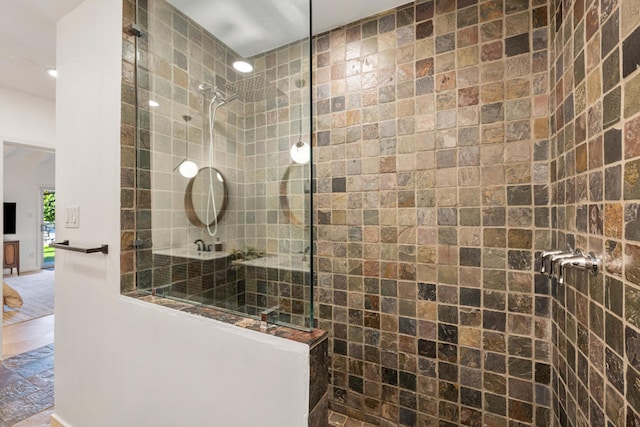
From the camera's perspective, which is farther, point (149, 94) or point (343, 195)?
point (343, 195)

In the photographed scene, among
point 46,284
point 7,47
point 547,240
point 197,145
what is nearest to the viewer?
point 547,240

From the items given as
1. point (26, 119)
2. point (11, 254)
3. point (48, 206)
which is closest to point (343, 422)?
point (26, 119)

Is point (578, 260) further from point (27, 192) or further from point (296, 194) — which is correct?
point (27, 192)

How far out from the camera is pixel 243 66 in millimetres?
1320

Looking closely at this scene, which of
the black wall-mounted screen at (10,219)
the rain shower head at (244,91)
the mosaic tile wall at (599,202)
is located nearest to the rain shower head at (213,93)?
the rain shower head at (244,91)

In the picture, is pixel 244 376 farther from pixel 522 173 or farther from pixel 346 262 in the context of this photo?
pixel 522 173

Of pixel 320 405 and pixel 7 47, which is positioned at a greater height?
pixel 7 47

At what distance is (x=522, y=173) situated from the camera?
130 cm

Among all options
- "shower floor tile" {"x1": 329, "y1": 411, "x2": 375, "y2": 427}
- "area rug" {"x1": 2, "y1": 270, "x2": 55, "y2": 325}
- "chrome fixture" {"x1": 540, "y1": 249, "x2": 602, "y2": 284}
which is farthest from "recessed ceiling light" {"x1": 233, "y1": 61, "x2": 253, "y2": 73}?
"area rug" {"x1": 2, "y1": 270, "x2": 55, "y2": 325}

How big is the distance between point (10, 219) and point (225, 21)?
291 inches

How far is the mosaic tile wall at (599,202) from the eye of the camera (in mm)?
645

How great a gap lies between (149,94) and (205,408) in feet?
4.37

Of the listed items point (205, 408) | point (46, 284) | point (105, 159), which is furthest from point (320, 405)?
point (46, 284)

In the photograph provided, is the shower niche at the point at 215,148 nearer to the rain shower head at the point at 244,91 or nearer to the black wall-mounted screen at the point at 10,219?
the rain shower head at the point at 244,91
